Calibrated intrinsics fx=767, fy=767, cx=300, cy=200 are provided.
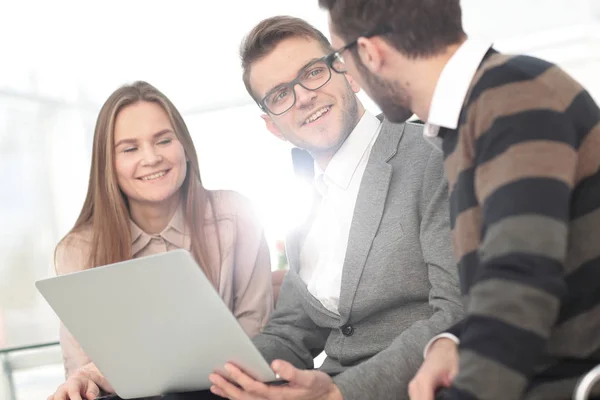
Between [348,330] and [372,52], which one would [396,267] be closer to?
[348,330]

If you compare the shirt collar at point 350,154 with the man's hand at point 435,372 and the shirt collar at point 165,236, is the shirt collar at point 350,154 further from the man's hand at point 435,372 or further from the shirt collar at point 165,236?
the man's hand at point 435,372

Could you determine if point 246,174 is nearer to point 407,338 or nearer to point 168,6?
point 168,6

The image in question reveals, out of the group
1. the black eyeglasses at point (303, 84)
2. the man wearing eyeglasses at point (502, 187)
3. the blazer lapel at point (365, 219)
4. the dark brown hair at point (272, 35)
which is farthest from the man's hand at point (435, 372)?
the dark brown hair at point (272, 35)

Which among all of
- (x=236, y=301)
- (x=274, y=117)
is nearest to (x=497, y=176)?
(x=274, y=117)

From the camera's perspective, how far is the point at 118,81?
4.74 metres

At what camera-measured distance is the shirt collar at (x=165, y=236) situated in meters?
1.92

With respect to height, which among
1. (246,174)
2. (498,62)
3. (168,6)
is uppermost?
(168,6)

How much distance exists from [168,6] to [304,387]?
3440 millimetres

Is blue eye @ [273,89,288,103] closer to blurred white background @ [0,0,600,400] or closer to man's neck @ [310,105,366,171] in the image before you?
man's neck @ [310,105,366,171]

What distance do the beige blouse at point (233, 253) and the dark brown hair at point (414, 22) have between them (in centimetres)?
93

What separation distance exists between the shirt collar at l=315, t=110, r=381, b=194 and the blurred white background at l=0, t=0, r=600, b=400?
2.67 metres

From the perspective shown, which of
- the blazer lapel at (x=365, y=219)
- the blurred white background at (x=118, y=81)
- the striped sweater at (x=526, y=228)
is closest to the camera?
the striped sweater at (x=526, y=228)

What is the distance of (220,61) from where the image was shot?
187 inches

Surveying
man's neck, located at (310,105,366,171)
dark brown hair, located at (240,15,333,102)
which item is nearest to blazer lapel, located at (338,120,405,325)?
man's neck, located at (310,105,366,171)
